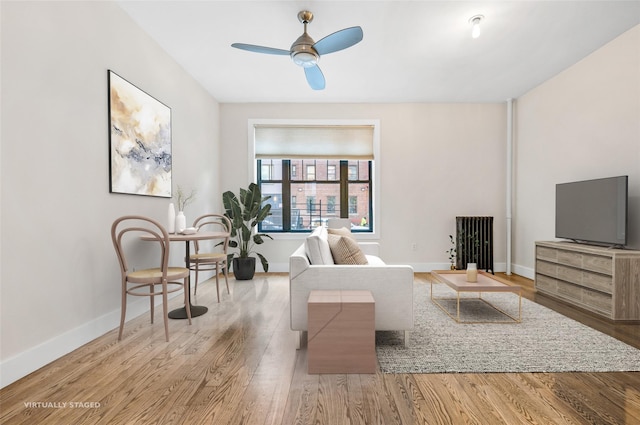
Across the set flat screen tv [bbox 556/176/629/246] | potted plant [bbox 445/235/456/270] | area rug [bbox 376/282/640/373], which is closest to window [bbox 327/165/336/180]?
→ potted plant [bbox 445/235/456/270]

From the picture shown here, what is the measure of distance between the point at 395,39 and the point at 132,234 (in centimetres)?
328

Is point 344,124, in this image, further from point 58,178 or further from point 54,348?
point 54,348

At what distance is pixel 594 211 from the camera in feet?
11.2

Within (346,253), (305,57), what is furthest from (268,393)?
(305,57)

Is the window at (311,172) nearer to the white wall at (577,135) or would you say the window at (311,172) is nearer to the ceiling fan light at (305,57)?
the ceiling fan light at (305,57)

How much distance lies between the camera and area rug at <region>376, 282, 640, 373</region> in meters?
2.07

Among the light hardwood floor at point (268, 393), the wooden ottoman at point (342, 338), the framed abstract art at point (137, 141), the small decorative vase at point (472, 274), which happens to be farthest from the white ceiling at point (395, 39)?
the light hardwood floor at point (268, 393)

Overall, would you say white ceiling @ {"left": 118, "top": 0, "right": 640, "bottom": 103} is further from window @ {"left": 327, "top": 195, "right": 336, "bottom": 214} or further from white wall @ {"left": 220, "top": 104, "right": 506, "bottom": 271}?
window @ {"left": 327, "top": 195, "right": 336, "bottom": 214}

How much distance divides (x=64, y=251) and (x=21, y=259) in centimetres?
31

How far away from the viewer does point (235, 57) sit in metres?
3.78

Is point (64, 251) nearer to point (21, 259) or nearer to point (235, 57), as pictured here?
point (21, 259)

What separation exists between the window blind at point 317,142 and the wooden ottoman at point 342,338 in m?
3.78

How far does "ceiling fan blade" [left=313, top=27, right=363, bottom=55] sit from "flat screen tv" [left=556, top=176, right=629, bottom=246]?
Answer: 9.41ft

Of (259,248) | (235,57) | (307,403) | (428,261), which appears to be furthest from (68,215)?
(428,261)
